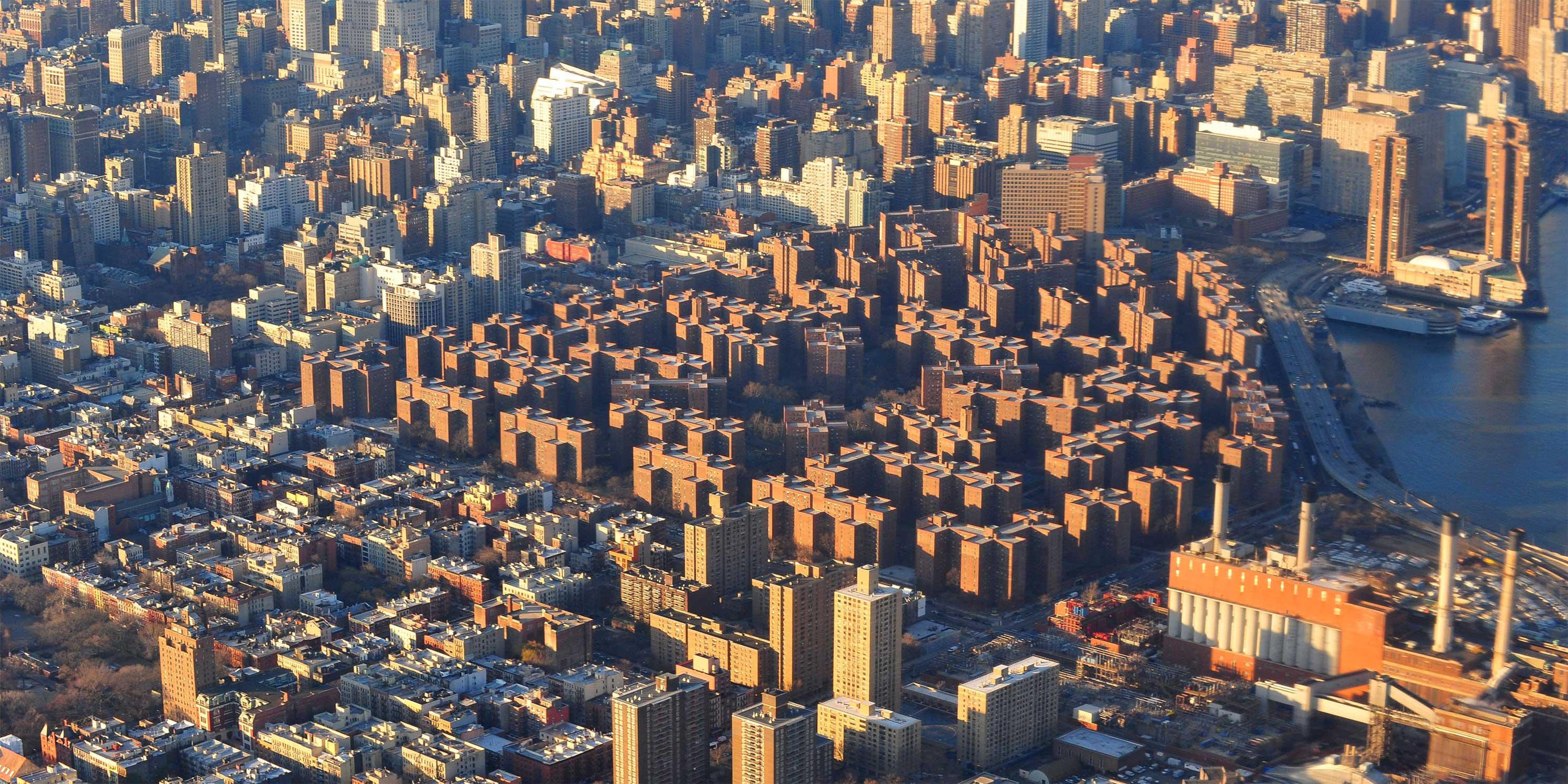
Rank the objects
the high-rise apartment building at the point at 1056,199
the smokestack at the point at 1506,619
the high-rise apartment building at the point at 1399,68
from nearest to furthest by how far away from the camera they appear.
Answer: the smokestack at the point at 1506,619
the high-rise apartment building at the point at 1056,199
the high-rise apartment building at the point at 1399,68

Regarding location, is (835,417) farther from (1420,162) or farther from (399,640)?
(1420,162)

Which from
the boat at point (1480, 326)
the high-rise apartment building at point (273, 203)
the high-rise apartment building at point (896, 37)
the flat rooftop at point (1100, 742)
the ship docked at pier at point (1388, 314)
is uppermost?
the high-rise apartment building at point (896, 37)

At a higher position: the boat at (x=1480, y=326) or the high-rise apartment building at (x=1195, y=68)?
the high-rise apartment building at (x=1195, y=68)

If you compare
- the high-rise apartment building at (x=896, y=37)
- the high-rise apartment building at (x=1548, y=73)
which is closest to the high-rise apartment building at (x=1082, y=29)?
the high-rise apartment building at (x=896, y=37)

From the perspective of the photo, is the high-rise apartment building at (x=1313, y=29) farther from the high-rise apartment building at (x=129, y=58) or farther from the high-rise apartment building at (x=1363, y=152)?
the high-rise apartment building at (x=129, y=58)

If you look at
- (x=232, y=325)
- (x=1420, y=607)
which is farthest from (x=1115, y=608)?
(x=232, y=325)

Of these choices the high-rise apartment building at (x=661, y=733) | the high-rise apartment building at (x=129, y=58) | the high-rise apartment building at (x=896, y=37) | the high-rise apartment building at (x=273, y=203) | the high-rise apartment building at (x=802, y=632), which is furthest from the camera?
the high-rise apartment building at (x=896, y=37)

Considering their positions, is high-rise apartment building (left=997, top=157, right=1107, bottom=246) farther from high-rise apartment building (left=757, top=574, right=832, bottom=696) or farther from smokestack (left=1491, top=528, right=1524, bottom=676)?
high-rise apartment building (left=757, top=574, right=832, bottom=696)
